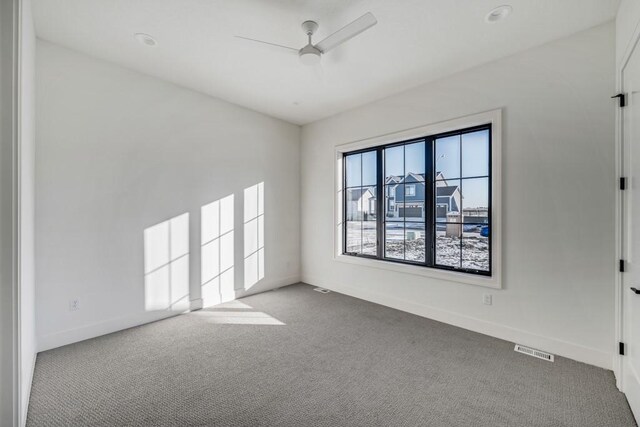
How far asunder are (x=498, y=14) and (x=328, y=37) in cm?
139

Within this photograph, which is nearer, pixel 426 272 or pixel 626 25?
pixel 626 25

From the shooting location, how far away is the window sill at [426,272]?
306 centimetres

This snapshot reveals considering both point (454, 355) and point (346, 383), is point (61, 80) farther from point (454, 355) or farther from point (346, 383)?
point (454, 355)

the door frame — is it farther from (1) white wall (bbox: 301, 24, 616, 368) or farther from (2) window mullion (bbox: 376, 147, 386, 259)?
(2) window mullion (bbox: 376, 147, 386, 259)

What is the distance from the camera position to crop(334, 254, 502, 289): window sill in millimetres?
3062

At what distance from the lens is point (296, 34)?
2580 mm

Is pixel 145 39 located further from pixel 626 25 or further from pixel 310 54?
pixel 626 25

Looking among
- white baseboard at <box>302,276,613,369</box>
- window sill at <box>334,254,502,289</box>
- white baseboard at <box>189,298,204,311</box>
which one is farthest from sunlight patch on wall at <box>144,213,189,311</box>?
white baseboard at <box>302,276,613,369</box>

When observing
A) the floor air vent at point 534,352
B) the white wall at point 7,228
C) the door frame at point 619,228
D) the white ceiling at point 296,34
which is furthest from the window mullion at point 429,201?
the white wall at point 7,228

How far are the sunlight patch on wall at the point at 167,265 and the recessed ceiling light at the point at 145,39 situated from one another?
6.16ft

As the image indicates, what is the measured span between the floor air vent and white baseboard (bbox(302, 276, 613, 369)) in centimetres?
5

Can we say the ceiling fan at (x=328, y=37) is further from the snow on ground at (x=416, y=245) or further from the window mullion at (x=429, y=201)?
the snow on ground at (x=416, y=245)

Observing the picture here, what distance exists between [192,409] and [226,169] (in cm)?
299

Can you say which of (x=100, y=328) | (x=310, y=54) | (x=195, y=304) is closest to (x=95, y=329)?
A: (x=100, y=328)
